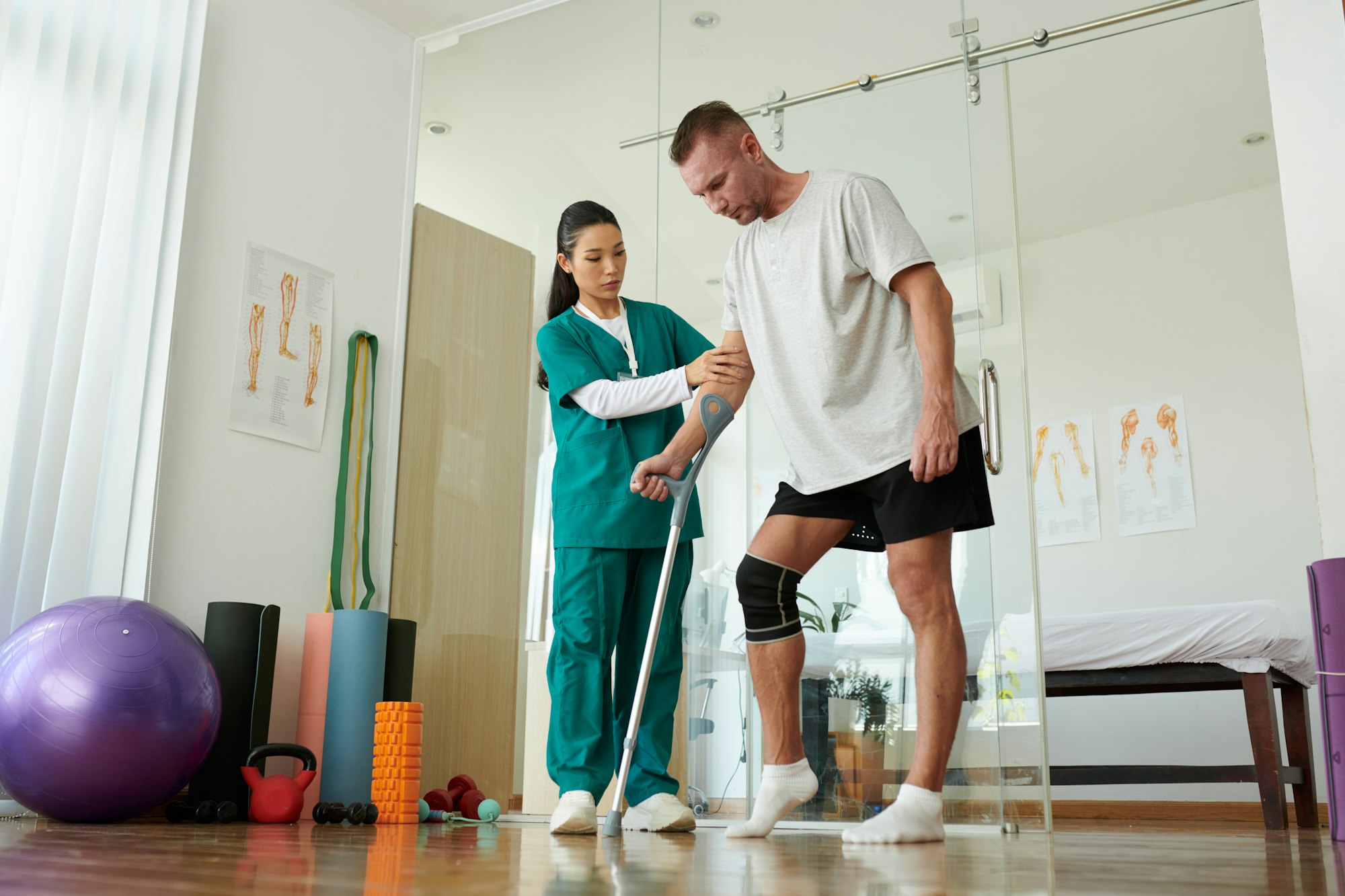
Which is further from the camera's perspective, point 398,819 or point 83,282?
point 83,282

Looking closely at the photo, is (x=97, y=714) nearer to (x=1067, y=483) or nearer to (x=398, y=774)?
(x=398, y=774)

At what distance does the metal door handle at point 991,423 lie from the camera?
9.47 feet

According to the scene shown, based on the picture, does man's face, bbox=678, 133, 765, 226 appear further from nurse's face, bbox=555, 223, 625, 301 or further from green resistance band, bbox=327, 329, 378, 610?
green resistance band, bbox=327, 329, 378, 610

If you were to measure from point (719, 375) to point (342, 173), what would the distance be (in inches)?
83.7

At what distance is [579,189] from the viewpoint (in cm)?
382

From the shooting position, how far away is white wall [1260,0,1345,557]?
2.35 metres

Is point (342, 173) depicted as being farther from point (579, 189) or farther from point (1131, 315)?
point (1131, 315)

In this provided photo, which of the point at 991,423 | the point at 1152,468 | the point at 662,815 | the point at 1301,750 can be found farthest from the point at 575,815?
the point at 1152,468

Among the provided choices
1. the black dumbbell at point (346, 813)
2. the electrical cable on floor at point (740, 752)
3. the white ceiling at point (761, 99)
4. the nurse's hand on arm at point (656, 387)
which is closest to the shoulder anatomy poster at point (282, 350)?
the white ceiling at point (761, 99)

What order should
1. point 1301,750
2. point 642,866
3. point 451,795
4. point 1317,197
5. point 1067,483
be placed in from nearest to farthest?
point 642,866 → point 1317,197 → point 451,795 → point 1301,750 → point 1067,483

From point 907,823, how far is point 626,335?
1.37 meters

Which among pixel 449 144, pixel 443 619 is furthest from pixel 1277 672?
pixel 449 144

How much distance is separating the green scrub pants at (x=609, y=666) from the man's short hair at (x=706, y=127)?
858 mm

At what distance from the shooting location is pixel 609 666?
8.17ft
